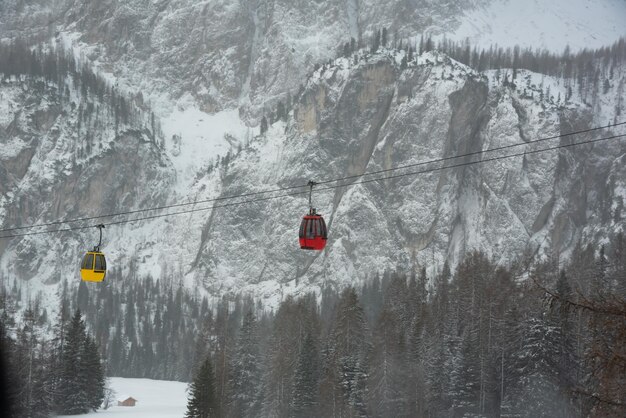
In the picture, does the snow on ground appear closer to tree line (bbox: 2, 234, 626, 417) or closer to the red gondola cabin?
tree line (bbox: 2, 234, 626, 417)

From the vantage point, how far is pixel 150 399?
327ft

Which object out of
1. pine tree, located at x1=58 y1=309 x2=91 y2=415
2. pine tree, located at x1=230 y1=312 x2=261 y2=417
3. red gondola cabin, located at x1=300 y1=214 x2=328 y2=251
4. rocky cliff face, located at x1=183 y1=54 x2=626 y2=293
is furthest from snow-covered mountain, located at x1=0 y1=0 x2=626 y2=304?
red gondola cabin, located at x1=300 y1=214 x2=328 y2=251

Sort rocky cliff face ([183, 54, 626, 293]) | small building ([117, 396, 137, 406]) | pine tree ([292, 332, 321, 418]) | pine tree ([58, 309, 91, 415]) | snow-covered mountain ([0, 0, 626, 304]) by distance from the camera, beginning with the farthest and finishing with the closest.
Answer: snow-covered mountain ([0, 0, 626, 304]), rocky cliff face ([183, 54, 626, 293]), small building ([117, 396, 137, 406]), pine tree ([58, 309, 91, 415]), pine tree ([292, 332, 321, 418])

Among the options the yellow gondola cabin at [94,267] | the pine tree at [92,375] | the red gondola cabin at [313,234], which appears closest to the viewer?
the red gondola cabin at [313,234]

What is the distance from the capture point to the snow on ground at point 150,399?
7944cm

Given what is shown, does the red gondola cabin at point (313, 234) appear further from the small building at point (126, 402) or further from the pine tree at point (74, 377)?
the small building at point (126, 402)

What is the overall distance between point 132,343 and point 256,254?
1593 inches

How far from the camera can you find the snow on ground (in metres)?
79.4

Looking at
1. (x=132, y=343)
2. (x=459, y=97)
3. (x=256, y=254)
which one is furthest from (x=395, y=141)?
(x=132, y=343)

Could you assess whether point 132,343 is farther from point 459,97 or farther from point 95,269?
point 95,269

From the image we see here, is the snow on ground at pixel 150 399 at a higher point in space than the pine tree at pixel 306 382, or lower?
lower

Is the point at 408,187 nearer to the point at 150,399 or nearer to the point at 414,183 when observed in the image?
the point at 414,183

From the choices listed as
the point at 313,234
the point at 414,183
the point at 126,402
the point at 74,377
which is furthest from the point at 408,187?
the point at 313,234

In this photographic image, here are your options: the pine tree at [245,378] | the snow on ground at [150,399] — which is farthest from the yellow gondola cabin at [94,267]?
the snow on ground at [150,399]
